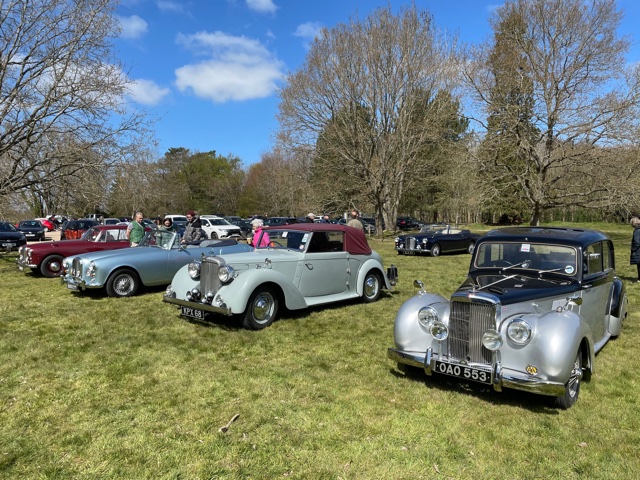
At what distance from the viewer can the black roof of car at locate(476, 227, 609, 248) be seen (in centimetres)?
520

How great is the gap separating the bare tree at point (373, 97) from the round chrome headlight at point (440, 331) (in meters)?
25.2

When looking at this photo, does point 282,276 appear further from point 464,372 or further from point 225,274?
point 464,372

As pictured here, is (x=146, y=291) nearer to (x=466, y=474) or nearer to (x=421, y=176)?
(x=466, y=474)

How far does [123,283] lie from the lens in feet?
29.7

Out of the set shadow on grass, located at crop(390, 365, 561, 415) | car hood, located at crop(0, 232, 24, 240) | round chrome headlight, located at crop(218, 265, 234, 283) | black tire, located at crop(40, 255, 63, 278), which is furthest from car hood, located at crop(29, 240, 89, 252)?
shadow on grass, located at crop(390, 365, 561, 415)

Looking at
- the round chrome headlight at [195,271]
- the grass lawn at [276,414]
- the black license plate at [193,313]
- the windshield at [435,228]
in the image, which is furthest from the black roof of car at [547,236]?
the windshield at [435,228]

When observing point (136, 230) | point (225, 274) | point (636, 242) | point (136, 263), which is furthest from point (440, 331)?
point (136, 230)

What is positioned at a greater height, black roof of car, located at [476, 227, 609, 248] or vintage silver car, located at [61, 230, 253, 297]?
black roof of car, located at [476, 227, 609, 248]

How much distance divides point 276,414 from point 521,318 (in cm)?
247

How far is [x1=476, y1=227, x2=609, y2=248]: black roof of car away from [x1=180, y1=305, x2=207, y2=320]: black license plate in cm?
430

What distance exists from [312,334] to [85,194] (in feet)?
35.9

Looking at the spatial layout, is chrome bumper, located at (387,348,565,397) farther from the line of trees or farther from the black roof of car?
the line of trees

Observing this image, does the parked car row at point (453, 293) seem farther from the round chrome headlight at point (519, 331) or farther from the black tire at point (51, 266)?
the black tire at point (51, 266)

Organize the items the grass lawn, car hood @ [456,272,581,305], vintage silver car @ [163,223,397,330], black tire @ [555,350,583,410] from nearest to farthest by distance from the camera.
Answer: the grass lawn → black tire @ [555,350,583,410] → car hood @ [456,272,581,305] → vintage silver car @ [163,223,397,330]
